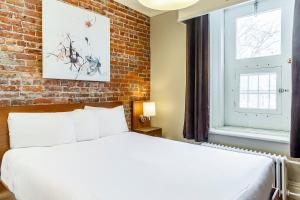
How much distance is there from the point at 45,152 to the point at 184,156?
118 cm

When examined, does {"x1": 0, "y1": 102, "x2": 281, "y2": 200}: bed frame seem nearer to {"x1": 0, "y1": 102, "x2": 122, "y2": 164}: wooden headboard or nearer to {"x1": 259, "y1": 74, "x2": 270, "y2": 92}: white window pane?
{"x1": 0, "y1": 102, "x2": 122, "y2": 164}: wooden headboard

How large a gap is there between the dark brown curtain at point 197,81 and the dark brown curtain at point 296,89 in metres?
0.96

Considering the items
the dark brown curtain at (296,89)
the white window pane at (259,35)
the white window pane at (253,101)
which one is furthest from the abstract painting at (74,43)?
the dark brown curtain at (296,89)

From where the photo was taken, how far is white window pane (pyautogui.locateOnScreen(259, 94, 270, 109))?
2.49 meters

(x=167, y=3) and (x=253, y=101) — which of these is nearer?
(x=167, y=3)

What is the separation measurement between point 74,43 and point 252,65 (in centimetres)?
225

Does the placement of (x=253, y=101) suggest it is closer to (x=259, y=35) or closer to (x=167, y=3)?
(x=259, y=35)

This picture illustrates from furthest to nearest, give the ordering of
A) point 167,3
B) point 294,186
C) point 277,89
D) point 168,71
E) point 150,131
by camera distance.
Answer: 1. point 168,71
2. point 150,131
3. point 277,89
4. point 294,186
5. point 167,3

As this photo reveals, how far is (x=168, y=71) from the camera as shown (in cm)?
322

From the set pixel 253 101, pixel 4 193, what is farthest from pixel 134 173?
pixel 253 101

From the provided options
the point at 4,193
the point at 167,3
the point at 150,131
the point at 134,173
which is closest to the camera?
the point at 134,173

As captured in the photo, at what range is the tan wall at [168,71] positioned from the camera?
3062 mm

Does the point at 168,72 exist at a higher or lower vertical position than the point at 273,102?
higher

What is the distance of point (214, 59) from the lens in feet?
9.32
